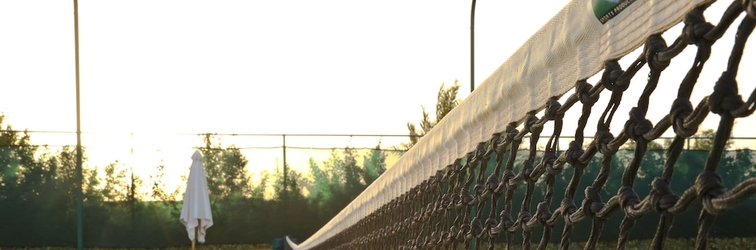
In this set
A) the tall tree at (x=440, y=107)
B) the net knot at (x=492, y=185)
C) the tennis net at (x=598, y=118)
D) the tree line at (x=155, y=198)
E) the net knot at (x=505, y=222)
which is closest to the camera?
the tennis net at (x=598, y=118)

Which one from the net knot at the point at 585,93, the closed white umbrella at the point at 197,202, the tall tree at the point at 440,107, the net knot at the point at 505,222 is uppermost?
the tall tree at the point at 440,107

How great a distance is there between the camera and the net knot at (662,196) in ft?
3.68

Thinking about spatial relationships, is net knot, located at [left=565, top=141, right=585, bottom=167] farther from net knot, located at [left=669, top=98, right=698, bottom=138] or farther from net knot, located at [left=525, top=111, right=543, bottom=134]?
net knot, located at [left=669, top=98, right=698, bottom=138]

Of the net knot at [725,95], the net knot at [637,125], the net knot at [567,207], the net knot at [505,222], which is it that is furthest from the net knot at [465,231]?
the net knot at [725,95]

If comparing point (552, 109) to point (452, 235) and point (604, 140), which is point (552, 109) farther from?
point (452, 235)

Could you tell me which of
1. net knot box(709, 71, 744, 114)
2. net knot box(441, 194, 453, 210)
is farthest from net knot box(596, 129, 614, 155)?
net knot box(441, 194, 453, 210)

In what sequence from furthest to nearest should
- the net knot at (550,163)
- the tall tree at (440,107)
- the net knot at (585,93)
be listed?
the tall tree at (440,107) < the net knot at (550,163) < the net knot at (585,93)

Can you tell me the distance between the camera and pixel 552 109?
173cm

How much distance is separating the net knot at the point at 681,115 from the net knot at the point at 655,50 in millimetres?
103

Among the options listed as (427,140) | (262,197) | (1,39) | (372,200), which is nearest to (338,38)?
(262,197)

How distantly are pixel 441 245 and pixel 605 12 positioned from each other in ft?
4.86

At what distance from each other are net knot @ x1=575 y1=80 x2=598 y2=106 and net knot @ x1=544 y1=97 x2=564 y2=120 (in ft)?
0.49

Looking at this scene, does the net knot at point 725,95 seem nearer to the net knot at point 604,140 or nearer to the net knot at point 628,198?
the net knot at point 628,198

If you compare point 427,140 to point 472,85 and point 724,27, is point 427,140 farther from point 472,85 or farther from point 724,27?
point 472,85
